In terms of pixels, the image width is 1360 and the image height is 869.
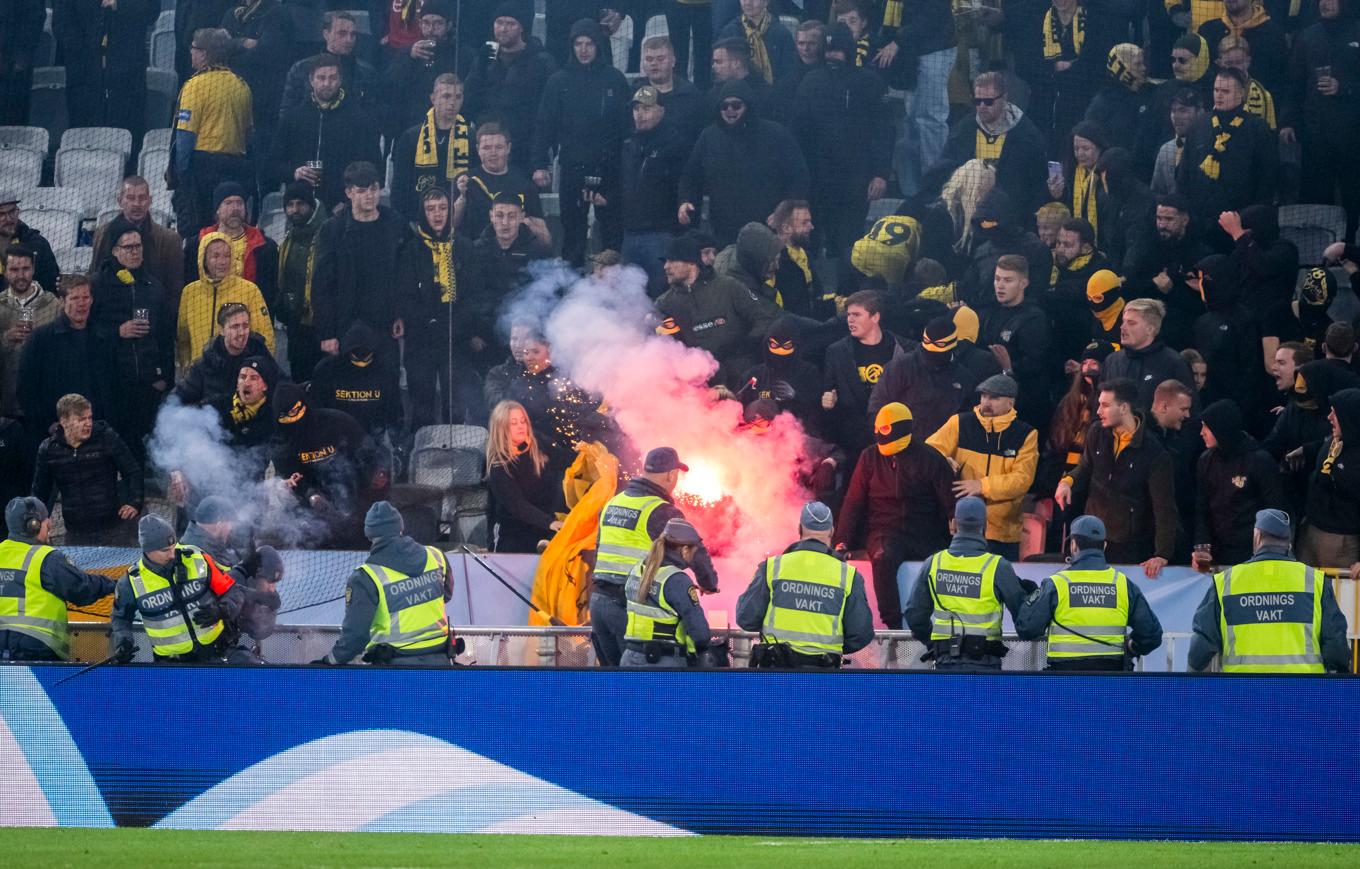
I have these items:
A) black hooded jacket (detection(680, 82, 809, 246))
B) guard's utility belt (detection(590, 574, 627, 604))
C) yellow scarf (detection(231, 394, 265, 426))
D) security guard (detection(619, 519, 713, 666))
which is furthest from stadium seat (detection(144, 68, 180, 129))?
security guard (detection(619, 519, 713, 666))

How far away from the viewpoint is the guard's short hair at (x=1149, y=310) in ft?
41.5

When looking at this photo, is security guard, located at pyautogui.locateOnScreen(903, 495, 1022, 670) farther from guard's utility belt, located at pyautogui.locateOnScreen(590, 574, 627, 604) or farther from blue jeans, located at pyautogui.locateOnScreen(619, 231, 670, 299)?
blue jeans, located at pyautogui.locateOnScreen(619, 231, 670, 299)

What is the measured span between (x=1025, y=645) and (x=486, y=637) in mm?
2987

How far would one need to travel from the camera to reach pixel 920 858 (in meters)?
7.13

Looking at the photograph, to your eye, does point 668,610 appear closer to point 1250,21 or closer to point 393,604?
point 393,604

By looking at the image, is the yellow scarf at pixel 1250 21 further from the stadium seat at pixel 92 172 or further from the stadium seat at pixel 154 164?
the stadium seat at pixel 92 172

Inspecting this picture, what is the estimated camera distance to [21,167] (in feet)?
49.3

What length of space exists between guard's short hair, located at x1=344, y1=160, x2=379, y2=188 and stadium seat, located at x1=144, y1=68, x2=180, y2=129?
2371mm

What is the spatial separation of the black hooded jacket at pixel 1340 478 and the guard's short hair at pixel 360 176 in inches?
291

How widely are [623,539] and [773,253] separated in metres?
4.69

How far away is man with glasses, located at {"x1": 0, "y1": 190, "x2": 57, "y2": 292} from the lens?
13930 mm

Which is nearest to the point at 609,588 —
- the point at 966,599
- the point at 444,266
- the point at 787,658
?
the point at 787,658

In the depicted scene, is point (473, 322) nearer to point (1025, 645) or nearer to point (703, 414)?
point (703, 414)

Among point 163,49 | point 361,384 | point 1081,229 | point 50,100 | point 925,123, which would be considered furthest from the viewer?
point 163,49
